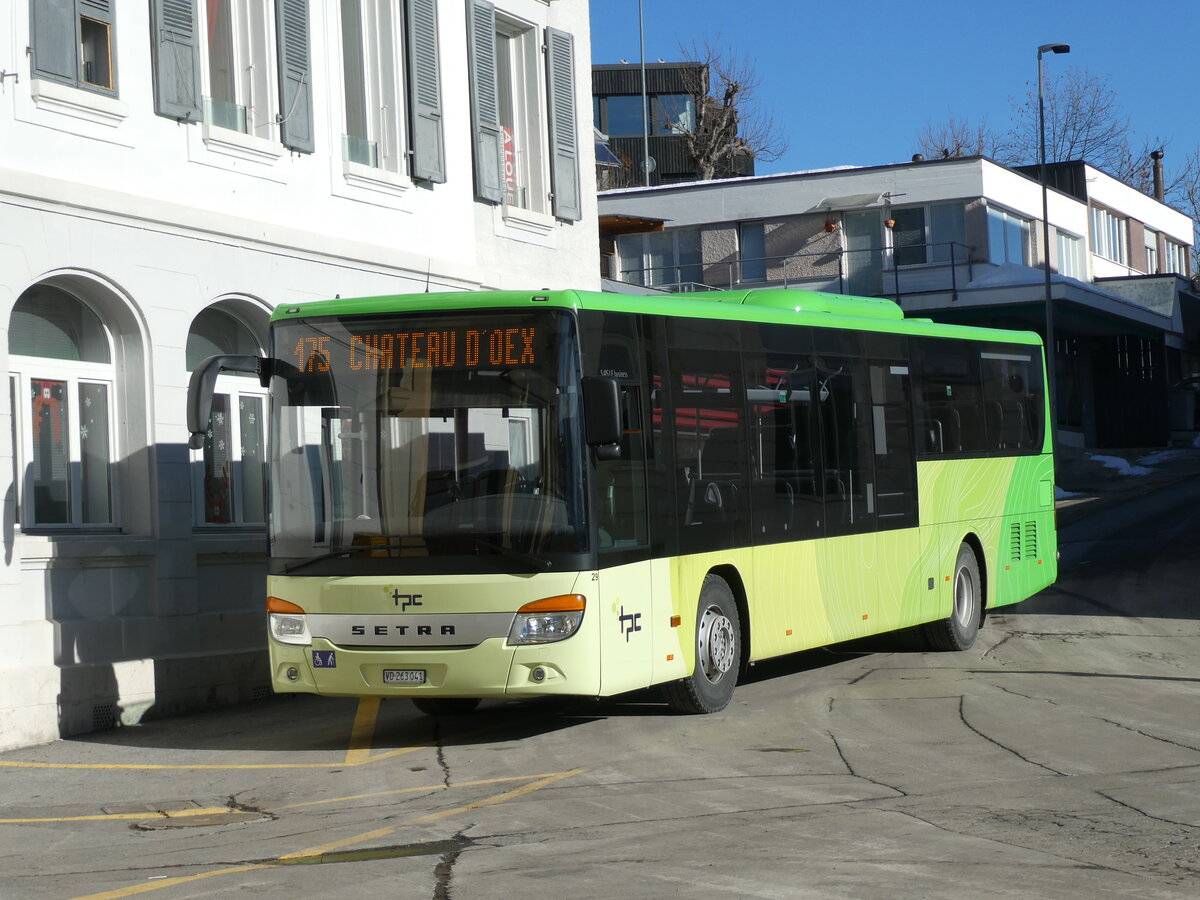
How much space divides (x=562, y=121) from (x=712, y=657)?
36.5ft

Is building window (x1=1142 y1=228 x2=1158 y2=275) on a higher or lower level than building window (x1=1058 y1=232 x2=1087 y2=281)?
higher

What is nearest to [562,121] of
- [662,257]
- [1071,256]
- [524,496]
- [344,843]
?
[524,496]

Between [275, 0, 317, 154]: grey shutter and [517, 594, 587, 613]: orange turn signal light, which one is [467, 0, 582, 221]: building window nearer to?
[275, 0, 317, 154]: grey shutter

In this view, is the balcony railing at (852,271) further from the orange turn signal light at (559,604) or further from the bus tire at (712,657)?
the orange turn signal light at (559,604)

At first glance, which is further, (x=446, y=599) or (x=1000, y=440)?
(x=1000, y=440)

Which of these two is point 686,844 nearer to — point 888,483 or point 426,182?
point 888,483

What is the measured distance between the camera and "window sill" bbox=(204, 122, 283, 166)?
15.7 m

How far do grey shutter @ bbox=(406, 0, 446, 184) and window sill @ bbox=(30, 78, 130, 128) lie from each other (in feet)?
14.9

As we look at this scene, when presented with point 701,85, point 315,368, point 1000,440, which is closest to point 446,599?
point 315,368

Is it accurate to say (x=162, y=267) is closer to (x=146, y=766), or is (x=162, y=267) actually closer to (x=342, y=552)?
(x=342, y=552)

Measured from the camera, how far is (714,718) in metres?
12.0

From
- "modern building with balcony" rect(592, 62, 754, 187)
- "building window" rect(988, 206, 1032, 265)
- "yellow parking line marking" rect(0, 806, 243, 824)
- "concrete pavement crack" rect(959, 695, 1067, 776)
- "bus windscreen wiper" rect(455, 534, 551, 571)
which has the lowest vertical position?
"yellow parking line marking" rect(0, 806, 243, 824)

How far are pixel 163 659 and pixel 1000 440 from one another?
837 cm

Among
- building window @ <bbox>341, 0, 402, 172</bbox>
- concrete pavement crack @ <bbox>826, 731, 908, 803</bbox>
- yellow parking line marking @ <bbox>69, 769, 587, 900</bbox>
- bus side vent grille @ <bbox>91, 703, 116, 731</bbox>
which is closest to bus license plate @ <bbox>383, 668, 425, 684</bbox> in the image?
yellow parking line marking @ <bbox>69, 769, 587, 900</bbox>
